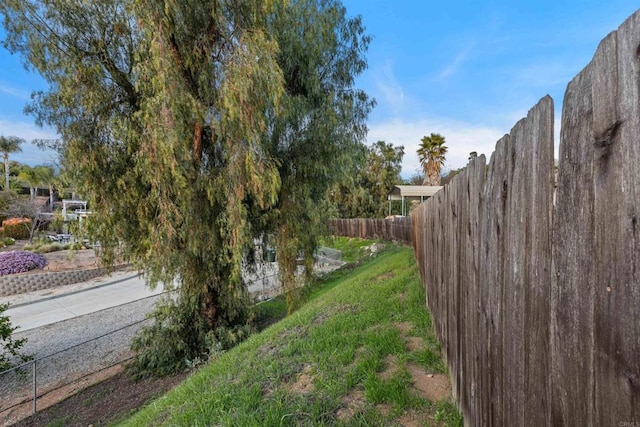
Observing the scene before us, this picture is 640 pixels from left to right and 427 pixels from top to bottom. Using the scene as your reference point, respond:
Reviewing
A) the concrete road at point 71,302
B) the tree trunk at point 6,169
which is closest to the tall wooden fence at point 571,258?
the concrete road at point 71,302

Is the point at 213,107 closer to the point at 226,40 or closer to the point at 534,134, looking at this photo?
the point at 226,40

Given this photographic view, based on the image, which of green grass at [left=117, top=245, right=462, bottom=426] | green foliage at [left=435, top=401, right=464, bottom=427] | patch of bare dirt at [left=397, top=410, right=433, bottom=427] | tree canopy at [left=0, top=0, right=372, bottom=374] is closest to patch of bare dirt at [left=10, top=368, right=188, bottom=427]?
tree canopy at [left=0, top=0, right=372, bottom=374]

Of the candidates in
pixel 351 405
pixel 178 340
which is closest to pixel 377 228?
pixel 178 340

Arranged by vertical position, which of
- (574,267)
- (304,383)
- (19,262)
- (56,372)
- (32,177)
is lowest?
(56,372)

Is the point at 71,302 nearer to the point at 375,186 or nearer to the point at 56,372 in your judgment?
the point at 56,372

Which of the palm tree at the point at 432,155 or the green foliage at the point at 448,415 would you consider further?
the palm tree at the point at 432,155

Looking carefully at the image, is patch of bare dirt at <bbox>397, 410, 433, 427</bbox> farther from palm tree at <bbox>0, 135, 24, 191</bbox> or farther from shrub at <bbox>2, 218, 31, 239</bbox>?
palm tree at <bbox>0, 135, 24, 191</bbox>

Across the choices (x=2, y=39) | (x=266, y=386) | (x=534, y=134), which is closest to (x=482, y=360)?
(x=534, y=134)

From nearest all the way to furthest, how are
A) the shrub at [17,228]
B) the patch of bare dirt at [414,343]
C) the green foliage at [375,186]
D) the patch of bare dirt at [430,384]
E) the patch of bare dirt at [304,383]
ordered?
the patch of bare dirt at [430,384], the patch of bare dirt at [304,383], the patch of bare dirt at [414,343], the shrub at [17,228], the green foliage at [375,186]

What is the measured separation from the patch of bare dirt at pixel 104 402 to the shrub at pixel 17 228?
2566 centimetres

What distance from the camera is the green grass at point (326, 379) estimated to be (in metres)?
2.29

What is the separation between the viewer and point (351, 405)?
2.38 meters

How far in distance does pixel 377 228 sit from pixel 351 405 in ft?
62.6

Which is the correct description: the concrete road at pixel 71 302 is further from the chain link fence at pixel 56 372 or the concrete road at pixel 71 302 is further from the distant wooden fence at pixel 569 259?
the distant wooden fence at pixel 569 259
